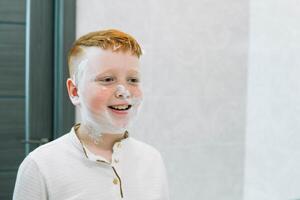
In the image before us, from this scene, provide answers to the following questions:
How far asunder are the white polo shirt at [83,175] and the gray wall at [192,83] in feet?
2.42

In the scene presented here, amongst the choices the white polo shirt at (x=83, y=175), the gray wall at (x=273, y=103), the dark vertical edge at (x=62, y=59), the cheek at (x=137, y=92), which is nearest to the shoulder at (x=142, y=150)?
the white polo shirt at (x=83, y=175)

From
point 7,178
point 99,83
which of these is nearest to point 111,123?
point 99,83

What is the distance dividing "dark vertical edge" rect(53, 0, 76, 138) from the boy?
2.03ft

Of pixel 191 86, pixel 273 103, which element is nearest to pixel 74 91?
pixel 191 86

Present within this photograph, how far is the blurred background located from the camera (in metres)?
1.40

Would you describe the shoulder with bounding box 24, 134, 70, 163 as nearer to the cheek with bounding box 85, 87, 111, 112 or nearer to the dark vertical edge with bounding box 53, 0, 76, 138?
the cheek with bounding box 85, 87, 111, 112

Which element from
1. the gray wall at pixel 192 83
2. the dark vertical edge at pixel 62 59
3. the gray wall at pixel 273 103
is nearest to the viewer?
the dark vertical edge at pixel 62 59

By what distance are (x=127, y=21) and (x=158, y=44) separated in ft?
0.49

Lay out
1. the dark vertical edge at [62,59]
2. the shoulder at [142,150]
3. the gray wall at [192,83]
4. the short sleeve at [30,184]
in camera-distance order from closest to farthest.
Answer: the short sleeve at [30,184] → the shoulder at [142,150] → the dark vertical edge at [62,59] → the gray wall at [192,83]

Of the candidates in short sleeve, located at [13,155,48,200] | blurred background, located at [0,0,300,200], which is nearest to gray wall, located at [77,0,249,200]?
blurred background, located at [0,0,300,200]

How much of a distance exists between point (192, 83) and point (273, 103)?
353 millimetres

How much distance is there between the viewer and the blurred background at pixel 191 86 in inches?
55.2

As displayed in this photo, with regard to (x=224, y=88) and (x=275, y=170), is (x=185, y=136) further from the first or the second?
(x=275, y=170)

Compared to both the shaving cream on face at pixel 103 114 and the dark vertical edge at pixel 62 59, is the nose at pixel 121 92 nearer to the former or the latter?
the shaving cream on face at pixel 103 114
